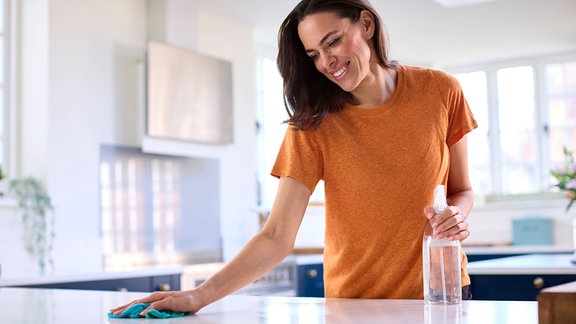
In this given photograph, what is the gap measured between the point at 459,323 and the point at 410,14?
5797 millimetres

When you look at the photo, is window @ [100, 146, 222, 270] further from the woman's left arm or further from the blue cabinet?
the woman's left arm

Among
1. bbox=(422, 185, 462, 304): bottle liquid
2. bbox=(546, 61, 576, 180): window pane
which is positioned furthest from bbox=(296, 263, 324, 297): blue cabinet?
bbox=(546, 61, 576, 180): window pane

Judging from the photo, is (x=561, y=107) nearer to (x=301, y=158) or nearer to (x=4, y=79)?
(x=4, y=79)

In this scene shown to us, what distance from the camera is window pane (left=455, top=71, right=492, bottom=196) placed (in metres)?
8.43

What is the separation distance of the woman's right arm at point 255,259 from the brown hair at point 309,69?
0.16 metres

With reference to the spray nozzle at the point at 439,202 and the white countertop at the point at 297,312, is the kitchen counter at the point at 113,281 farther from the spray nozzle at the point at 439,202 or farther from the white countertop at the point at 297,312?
the spray nozzle at the point at 439,202

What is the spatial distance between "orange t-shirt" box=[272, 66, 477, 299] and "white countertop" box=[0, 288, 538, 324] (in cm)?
13

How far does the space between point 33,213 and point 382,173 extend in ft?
11.5

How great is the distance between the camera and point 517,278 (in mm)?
2955

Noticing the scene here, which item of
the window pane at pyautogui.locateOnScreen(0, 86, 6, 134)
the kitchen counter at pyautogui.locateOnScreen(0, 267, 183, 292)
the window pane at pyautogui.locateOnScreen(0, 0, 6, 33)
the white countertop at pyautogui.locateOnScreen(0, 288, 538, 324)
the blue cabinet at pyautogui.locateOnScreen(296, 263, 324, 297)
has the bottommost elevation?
the blue cabinet at pyautogui.locateOnScreen(296, 263, 324, 297)

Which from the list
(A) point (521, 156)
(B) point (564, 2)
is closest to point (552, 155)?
(A) point (521, 156)

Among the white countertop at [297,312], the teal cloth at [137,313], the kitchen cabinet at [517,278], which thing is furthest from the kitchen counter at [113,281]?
the teal cloth at [137,313]

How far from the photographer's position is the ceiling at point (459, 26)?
6.36 metres

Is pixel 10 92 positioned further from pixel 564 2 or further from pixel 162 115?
pixel 564 2
